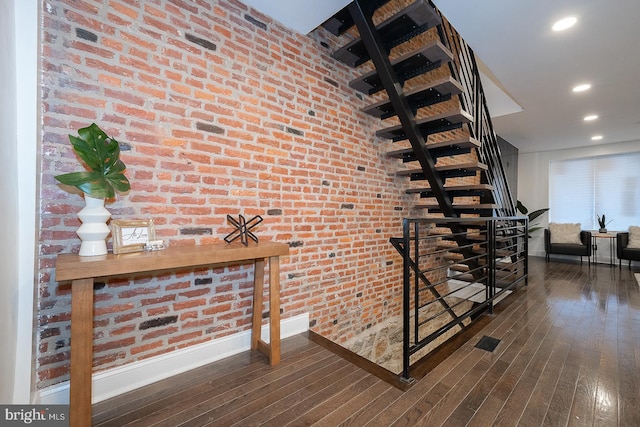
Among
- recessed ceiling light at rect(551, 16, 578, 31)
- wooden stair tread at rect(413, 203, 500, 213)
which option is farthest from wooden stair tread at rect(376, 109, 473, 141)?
recessed ceiling light at rect(551, 16, 578, 31)

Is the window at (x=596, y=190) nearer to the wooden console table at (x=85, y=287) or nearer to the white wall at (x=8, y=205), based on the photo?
the wooden console table at (x=85, y=287)

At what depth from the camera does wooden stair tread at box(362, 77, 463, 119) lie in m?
2.19

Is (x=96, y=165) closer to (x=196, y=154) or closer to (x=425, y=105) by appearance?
(x=196, y=154)

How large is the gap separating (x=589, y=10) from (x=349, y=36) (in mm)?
2006

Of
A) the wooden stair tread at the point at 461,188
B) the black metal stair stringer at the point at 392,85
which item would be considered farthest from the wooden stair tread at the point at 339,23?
the wooden stair tread at the point at 461,188

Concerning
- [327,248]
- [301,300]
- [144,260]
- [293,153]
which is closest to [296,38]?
[293,153]

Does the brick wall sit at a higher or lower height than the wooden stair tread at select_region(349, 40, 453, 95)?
lower

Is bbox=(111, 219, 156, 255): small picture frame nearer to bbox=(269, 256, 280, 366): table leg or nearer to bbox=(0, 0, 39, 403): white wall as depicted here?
bbox=(0, 0, 39, 403): white wall

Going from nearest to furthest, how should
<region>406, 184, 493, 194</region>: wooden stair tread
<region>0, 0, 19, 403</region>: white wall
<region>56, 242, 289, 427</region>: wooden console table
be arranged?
<region>0, 0, 19, 403</region>: white wall < <region>56, 242, 289, 427</region>: wooden console table < <region>406, 184, 493, 194</region>: wooden stair tread

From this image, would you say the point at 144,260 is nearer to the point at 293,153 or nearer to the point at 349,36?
the point at 293,153

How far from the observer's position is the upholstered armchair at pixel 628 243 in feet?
17.0

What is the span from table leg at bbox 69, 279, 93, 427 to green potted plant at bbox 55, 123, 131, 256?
210mm

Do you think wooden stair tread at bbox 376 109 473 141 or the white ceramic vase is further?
wooden stair tread at bbox 376 109 473 141

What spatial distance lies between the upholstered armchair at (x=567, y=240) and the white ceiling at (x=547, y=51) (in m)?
2.33
